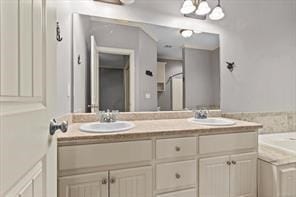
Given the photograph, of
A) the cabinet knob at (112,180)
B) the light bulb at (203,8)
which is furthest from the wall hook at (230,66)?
the cabinet knob at (112,180)

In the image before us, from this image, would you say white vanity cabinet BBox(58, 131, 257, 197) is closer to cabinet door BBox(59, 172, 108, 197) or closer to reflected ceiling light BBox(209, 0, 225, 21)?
cabinet door BBox(59, 172, 108, 197)

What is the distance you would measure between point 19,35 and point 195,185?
159cm

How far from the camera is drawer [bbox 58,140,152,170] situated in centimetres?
132

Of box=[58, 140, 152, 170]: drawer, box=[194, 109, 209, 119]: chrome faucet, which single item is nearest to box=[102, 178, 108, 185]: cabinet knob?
box=[58, 140, 152, 170]: drawer

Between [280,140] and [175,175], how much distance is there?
1660 millimetres

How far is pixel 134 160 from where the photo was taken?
147cm

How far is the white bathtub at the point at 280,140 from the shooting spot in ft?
7.87

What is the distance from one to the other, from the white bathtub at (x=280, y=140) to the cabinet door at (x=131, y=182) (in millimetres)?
1542

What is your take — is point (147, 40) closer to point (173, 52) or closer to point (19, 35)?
point (173, 52)

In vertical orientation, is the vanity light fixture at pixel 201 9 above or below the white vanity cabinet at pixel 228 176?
above

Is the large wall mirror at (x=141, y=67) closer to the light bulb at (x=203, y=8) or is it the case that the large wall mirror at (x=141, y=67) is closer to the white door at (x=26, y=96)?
the light bulb at (x=203, y=8)

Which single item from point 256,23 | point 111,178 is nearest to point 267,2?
point 256,23

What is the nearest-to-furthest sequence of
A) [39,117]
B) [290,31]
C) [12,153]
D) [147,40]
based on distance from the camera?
[12,153] → [39,117] → [147,40] → [290,31]

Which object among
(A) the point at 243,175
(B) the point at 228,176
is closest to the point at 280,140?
(A) the point at 243,175
